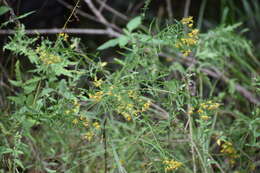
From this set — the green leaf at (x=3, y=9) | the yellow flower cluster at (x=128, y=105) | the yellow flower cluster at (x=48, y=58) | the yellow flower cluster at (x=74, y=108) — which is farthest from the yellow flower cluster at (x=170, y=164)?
the green leaf at (x=3, y=9)

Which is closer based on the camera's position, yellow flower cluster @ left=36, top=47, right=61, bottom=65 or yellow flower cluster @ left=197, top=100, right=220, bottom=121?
yellow flower cluster @ left=36, top=47, right=61, bottom=65

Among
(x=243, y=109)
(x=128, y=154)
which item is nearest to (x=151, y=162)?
(x=128, y=154)

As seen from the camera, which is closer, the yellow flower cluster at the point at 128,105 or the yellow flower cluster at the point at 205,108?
the yellow flower cluster at the point at 128,105

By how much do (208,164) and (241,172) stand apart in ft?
0.47

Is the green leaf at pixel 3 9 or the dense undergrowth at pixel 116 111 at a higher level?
the green leaf at pixel 3 9

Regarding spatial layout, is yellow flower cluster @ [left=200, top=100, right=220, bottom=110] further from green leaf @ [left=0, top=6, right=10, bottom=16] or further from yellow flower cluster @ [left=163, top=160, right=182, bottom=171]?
green leaf @ [left=0, top=6, right=10, bottom=16]

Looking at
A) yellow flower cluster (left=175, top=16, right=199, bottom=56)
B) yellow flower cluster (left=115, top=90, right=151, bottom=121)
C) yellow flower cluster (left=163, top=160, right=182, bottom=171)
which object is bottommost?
yellow flower cluster (left=163, top=160, right=182, bottom=171)

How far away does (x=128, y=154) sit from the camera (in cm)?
173

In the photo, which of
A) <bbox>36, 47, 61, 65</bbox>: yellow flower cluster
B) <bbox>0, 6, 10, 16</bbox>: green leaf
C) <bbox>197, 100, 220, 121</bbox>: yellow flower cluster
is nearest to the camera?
<bbox>36, 47, 61, 65</bbox>: yellow flower cluster

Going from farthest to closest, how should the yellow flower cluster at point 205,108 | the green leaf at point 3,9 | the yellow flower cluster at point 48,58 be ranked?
the green leaf at point 3,9 < the yellow flower cluster at point 205,108 < the yellow flower cluster at point 48,58

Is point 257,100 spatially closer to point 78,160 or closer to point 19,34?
point 78,160

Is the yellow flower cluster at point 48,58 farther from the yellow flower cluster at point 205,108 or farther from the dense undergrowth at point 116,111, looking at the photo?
the yellow flower cluster at point 205,108

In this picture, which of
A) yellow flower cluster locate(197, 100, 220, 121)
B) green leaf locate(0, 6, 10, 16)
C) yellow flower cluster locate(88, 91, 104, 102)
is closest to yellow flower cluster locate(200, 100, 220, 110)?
yellow flower cluster locate(197, 100, 220, 121)

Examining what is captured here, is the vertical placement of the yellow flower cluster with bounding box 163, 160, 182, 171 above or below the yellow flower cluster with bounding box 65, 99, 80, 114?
below
